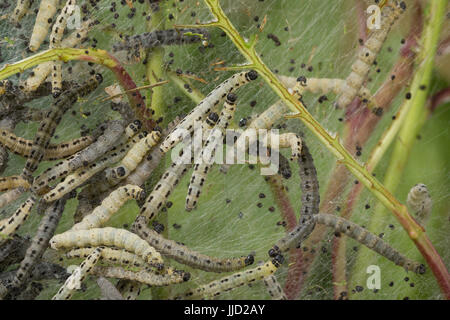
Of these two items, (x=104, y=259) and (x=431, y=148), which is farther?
(x=431, y=148)

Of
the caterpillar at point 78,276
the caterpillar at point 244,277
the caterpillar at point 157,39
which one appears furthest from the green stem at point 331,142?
the caterpillar at point 78,276

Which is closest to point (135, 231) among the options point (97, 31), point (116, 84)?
point (116, 84)

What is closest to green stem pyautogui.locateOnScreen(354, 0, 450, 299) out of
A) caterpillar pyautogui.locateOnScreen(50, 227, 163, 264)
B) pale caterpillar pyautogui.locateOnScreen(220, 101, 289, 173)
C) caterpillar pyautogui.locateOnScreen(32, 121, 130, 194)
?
pale caterpillar pyautogui.locateOnScreen(220, 101, 289, 173)

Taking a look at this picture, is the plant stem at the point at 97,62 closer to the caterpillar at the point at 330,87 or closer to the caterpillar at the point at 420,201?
the caterpillar at the point at 330,87

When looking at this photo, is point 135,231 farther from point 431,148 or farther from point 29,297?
point 431,148

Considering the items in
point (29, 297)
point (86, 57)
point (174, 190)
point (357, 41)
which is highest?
point (86, 57)
